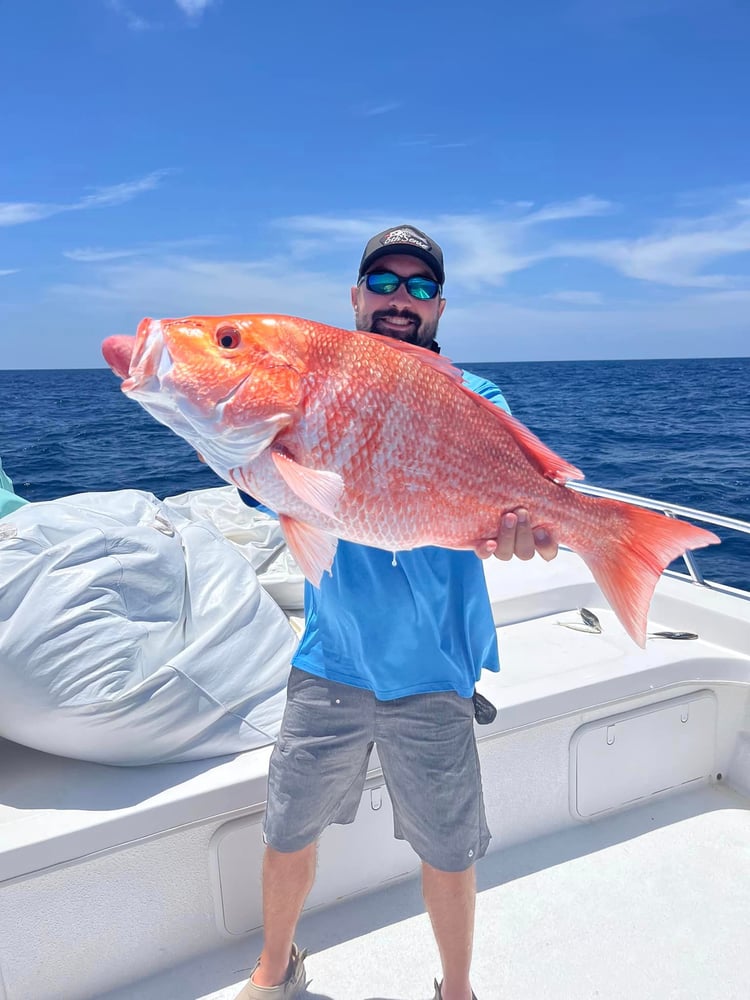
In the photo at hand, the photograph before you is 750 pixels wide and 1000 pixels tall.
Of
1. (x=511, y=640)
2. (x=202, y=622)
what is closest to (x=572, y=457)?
(x=511, y=640)

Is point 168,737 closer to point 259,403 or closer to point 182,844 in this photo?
point 182,844

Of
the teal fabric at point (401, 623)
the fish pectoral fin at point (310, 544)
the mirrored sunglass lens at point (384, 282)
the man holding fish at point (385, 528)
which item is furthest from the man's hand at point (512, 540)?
the mirrored sunglass lens at point (384, 282)

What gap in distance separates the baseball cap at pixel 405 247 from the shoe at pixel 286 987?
218cm

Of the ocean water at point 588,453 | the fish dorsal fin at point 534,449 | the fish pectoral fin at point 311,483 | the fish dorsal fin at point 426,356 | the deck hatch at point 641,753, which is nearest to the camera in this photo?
the fish pectoral fin at point 311,483

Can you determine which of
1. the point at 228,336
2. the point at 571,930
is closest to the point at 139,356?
the point at 228,336

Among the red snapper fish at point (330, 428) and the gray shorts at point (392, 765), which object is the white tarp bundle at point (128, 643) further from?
the red snapper fish at point (330, 428)

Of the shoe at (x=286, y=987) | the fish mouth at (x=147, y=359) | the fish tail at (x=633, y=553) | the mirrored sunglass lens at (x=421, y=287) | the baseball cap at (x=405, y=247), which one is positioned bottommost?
the shoe at (x=286, y=987)

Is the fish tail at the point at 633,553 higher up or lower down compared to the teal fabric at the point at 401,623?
higher up

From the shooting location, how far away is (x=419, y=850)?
2.02 m

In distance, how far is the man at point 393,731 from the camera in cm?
199

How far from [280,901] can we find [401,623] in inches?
35.5

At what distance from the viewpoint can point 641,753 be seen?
311cm

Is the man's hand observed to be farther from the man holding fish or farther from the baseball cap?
the baseball cap

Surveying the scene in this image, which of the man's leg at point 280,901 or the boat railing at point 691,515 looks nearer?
the man's leg at point 280,901
